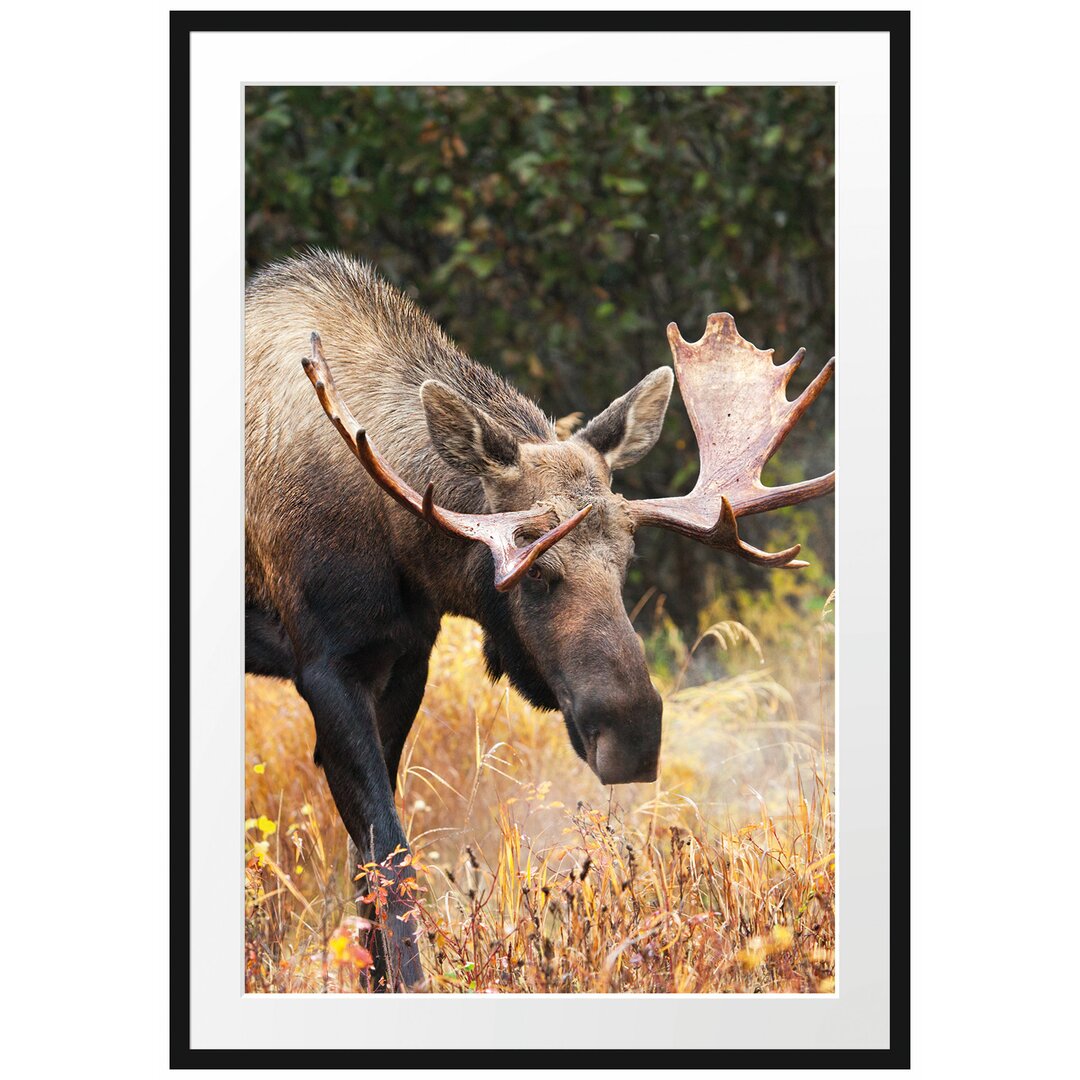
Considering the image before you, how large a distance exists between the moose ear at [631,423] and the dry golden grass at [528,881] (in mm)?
811

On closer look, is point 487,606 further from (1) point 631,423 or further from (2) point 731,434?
(2) point 731,434

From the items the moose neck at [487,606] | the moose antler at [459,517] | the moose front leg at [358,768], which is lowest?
the moose front leg at [358,768]

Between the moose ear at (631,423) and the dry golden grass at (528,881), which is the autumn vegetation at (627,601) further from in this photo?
the moose ear at (631,423)

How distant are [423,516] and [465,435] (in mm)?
436

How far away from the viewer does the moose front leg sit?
4.89 m

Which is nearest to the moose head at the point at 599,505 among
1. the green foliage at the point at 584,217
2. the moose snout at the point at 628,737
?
the moose snout at the point at 628,737

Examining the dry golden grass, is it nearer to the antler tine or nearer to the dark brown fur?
the dark brown fur

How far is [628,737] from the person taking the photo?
4.39 metres

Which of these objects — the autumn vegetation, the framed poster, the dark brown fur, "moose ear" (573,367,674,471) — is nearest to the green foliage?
the autumn vegetation

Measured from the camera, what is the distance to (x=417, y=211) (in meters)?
8.46

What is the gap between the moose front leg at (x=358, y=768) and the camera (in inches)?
193

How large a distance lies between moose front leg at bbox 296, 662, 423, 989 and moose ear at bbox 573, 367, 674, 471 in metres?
1.10
